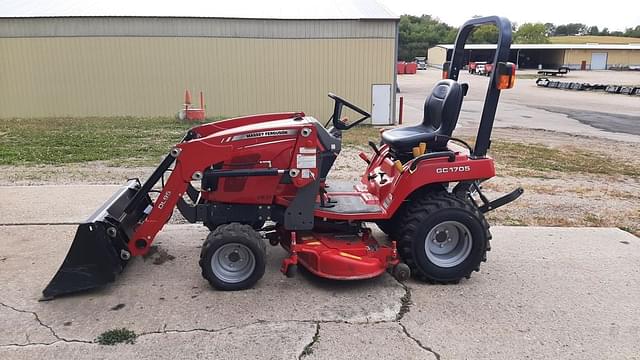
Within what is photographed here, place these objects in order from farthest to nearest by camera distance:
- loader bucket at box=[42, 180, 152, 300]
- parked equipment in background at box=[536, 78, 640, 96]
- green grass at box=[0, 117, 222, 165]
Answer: parked equipment in background at box=[536, 78, 640, 96] → green grass at box=[0, 117, 222, 165] → loader bucket at box=[42, 180, 152, 300]

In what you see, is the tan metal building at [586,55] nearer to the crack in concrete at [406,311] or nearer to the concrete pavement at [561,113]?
the concrete pavement at [561,113]

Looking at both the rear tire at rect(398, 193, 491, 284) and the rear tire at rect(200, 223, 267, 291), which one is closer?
the rear tire at rect(200, 223, 267, 291)

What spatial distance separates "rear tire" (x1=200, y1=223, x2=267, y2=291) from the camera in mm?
4203

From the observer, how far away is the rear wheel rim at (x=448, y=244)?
4566 millimetres

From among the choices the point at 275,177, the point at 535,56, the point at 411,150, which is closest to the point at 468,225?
the point at 411,150

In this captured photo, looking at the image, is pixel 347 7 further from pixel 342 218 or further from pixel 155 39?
pixel 342 218

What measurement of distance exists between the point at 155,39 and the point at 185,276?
45.6 ft

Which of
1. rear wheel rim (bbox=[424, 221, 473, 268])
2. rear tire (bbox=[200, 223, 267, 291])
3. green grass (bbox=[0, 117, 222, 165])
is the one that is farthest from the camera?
green grass (bbox=[0, 117, 222, 165])

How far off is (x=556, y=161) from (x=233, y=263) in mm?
8218

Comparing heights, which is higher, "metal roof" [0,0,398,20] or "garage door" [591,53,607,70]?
"metal roof" [0,0,398,20]

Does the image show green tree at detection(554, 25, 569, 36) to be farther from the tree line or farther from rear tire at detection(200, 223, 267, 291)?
rear tire at detection(200, 223, 267, 291)

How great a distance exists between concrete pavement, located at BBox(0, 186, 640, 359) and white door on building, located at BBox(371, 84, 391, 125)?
39.6 feet

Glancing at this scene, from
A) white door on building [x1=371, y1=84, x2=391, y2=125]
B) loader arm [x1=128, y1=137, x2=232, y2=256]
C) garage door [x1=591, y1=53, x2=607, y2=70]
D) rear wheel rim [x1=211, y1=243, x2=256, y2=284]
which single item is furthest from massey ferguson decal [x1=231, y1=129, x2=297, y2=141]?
garage door [x1=591, y1=53, x2=607, y2=70]

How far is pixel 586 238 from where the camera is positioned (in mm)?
5852
